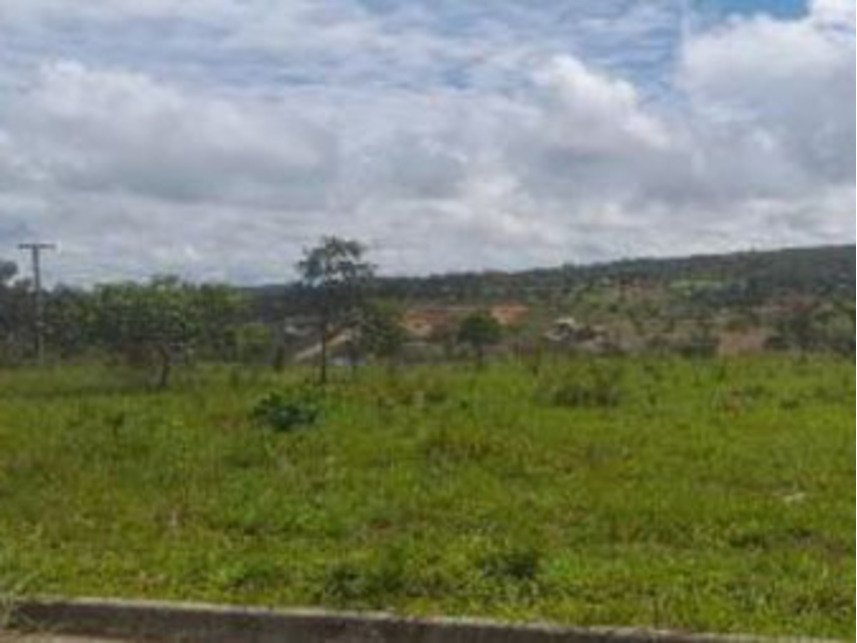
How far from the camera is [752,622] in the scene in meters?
6.48

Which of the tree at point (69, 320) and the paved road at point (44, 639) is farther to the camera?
the tree at point (69, 320)

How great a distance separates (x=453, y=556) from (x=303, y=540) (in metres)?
1.64

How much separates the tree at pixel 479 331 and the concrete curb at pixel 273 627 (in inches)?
1232

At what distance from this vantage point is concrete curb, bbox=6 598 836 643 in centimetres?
611

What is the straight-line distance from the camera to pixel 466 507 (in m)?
10.4

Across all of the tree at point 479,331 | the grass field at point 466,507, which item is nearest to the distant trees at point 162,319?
the tree at point 479,331

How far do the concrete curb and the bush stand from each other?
8928 mm

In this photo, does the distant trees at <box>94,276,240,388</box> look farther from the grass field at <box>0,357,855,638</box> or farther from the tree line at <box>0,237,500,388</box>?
the grass field at <box>0,357,855,638</box>

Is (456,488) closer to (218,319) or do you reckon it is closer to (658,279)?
(218,319)

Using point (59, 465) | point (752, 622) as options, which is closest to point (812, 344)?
point (59, 465)

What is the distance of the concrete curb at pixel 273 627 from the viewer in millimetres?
6113

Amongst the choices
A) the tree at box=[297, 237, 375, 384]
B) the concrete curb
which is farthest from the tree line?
the concrete curb

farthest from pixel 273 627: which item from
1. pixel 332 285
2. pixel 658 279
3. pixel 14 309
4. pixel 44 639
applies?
pixel 658 279

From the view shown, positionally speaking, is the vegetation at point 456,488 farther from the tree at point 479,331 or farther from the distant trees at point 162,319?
the tree at point 479,331
